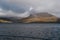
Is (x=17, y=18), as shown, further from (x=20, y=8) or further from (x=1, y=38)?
(x=1, y=38)

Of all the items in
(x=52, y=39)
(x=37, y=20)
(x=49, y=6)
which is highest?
(x=49, y=6)

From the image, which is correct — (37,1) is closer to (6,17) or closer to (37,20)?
(37,20)

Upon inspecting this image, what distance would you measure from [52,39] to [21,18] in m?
0.38

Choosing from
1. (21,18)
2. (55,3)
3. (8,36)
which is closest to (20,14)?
(21,18)

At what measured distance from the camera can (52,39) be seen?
109 centimetres

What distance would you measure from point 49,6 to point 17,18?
1.20ft

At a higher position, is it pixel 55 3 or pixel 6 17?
pixel 55 3

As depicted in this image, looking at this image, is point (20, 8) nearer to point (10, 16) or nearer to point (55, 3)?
point (10, 16)

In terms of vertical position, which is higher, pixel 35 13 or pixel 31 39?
pixel 35 13

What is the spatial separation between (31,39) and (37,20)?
221 mm

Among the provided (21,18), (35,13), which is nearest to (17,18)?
(21,18)

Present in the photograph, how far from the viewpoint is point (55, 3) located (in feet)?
3.58

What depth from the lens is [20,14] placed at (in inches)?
43.5

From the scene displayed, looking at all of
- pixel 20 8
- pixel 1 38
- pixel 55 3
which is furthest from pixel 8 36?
pixel 55 3
